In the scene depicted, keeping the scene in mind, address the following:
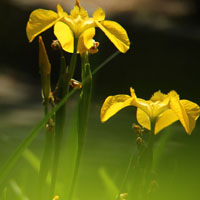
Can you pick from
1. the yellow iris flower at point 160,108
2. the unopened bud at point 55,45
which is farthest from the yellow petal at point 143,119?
the unopened bud at point 55,45

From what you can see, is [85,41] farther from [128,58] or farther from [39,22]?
[128,58]

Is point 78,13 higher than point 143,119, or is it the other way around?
point 78,13

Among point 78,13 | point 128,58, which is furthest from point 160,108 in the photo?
A: point 128,58

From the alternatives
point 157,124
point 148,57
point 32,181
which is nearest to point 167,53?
point 148,57

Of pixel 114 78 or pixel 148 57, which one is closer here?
pixel 114 78

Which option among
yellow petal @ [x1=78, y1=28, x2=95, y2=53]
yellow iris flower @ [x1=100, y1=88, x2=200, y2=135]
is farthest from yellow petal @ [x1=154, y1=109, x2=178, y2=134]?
yellow petal @ [x1=78, y1=28, x2=95, y2=53]

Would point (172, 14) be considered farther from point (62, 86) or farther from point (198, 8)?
point (62, 86)

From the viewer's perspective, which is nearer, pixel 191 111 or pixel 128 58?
pixel 191 111
